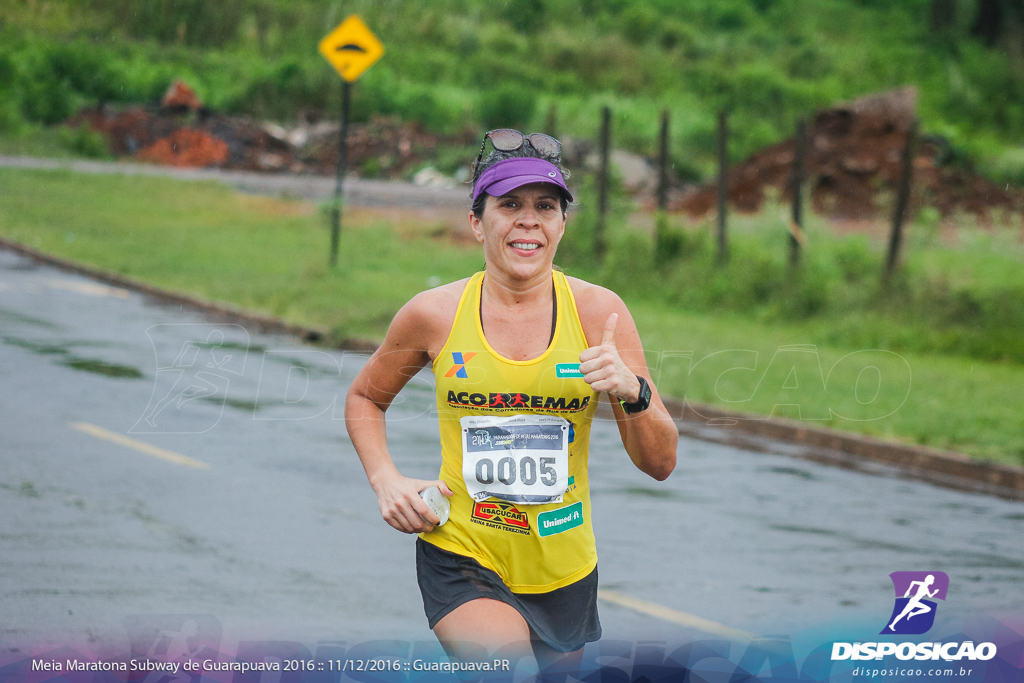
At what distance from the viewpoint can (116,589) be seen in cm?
625

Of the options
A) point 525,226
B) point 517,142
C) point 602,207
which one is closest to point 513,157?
point 517,142

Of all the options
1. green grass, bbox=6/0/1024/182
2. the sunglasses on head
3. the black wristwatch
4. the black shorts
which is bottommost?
the black shorts

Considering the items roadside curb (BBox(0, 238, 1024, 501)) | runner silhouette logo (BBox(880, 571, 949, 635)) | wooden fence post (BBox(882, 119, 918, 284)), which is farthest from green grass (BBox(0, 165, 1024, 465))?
runner silhouette logo (BBox(880, 571, 949, 635))

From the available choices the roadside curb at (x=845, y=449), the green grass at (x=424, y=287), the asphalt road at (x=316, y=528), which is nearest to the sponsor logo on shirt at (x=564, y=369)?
the asphalt road at (x=316, y=528)

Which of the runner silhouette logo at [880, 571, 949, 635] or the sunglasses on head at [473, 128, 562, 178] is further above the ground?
the sunglasses on head at [473, 128, 562, 178]

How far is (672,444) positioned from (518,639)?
61 cm

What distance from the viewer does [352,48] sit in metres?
19.4

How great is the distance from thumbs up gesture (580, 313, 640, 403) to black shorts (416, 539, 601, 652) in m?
0.62

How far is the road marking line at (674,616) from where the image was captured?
20.0ft

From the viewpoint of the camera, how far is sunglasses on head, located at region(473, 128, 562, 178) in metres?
3.38

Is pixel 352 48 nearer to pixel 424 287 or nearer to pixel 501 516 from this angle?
pixel 424 287

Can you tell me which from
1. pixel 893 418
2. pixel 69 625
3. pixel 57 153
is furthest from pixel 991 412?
pixel 57 153

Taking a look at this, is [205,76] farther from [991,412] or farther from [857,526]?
[857,526]

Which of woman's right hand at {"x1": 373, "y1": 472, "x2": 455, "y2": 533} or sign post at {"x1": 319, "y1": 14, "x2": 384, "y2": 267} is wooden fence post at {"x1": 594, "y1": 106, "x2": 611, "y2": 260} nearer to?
sign post at {"x1": 319, "y1": 14, "x2": 384, "y2": 267}
